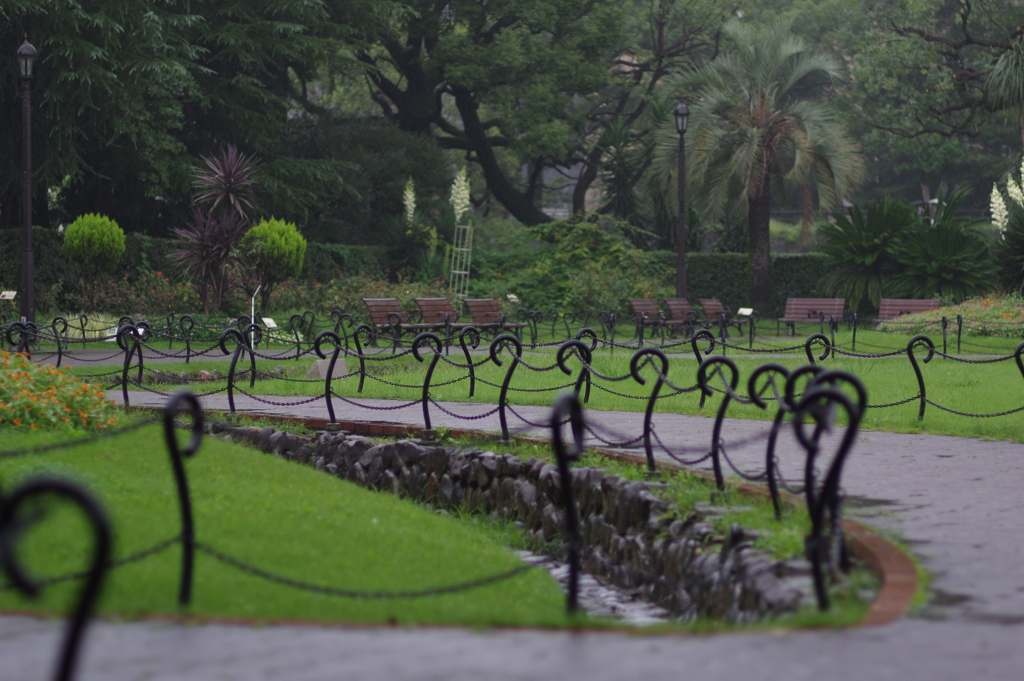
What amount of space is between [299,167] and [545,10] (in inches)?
425

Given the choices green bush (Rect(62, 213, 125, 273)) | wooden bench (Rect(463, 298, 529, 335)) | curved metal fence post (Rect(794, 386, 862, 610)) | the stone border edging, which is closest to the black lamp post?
green bush (Rect(62, 213, 125, 273))

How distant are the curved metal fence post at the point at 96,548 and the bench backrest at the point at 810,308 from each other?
2192cm

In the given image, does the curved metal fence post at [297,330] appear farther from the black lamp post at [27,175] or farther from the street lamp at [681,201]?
the street lamp at [681,201]

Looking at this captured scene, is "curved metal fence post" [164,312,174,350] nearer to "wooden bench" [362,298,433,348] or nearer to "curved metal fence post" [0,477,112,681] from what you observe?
"wooden bench" [362,298,433,348]

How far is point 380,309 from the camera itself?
65.6ft

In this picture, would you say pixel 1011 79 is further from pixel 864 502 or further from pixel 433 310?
pixel 864 502

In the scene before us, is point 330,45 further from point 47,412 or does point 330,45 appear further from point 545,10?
point 47,412

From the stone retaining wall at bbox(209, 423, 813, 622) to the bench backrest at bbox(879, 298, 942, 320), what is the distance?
16.6 metres

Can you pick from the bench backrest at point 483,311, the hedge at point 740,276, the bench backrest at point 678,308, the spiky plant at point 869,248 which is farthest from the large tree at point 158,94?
the spiky plant at point 869,248

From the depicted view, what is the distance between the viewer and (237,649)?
3.91 m

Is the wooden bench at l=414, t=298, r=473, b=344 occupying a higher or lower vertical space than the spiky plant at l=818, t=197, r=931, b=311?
lower

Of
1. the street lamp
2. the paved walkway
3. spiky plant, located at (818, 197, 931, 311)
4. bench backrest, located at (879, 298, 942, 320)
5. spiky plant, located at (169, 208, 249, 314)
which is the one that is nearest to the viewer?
the paved walkway

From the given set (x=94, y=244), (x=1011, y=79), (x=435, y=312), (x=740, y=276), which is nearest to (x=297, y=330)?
(x=435, y=312)

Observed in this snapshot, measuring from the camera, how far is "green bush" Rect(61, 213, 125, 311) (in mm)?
21203
